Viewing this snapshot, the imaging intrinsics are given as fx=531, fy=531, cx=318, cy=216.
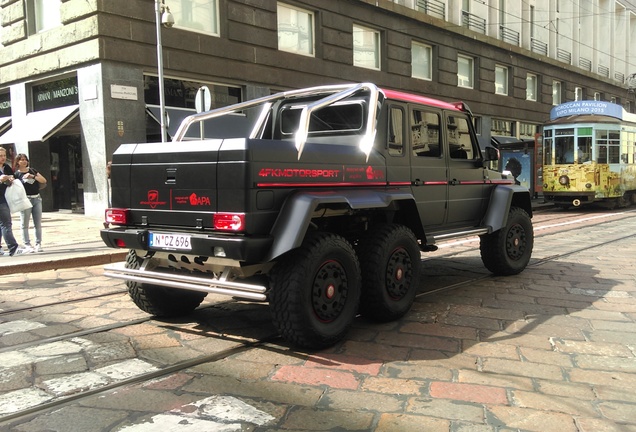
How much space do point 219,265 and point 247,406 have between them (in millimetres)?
1140

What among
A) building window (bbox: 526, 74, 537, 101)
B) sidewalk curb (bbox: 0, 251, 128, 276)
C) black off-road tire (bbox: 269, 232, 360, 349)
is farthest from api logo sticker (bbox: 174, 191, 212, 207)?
building window (bbox: 526, 74, 537, 101)

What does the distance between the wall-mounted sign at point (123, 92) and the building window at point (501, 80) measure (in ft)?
60.9

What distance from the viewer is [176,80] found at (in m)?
14.2

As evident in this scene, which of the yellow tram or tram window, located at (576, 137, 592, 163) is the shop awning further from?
tram window, located at (576, 137, 592, 163)

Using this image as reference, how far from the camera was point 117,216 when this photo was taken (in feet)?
14.2

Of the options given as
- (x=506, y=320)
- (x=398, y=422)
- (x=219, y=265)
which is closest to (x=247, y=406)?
(x=398, y=422)

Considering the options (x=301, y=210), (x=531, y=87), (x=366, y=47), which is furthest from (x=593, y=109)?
(x=301, y=210)

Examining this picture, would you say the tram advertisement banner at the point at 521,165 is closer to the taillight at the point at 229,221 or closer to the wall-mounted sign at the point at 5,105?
the wall-mounted sign at the point at 5,105

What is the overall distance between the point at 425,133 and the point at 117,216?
9.78 ft

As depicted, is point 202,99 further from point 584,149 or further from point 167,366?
point 584,149

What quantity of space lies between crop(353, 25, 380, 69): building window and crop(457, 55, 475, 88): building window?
5429 millimetres

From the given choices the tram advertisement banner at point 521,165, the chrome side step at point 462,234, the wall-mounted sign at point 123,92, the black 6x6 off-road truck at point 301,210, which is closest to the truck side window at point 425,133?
the black 6x6 off-road truck at point 301,210

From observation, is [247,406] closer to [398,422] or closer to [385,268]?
[398,422]

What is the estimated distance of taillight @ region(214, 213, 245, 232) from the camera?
3564mm
